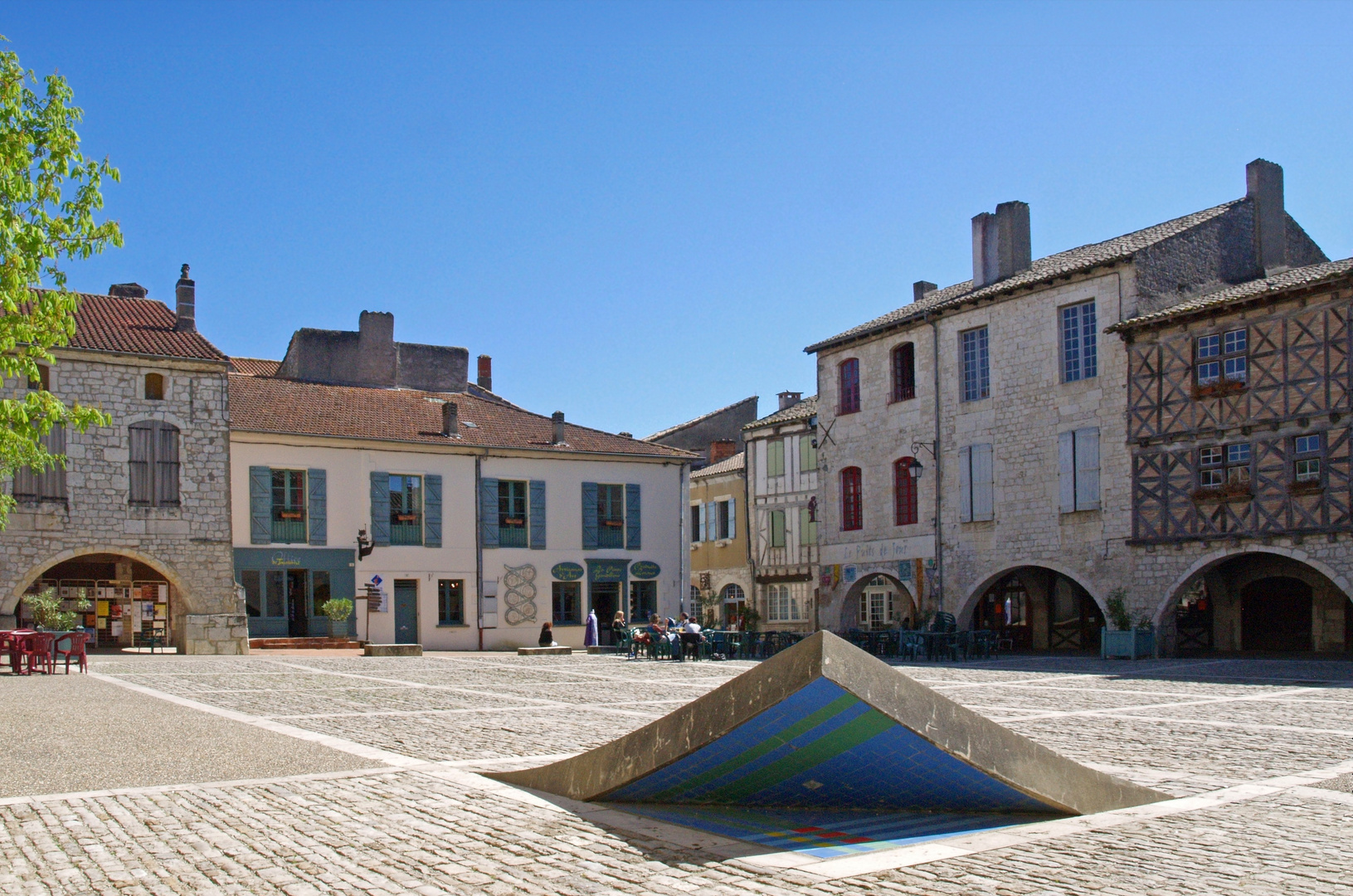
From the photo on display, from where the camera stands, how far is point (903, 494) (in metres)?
28.3

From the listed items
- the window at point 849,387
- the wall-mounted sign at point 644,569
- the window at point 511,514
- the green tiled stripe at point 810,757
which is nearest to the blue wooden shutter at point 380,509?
the window at point 511,514

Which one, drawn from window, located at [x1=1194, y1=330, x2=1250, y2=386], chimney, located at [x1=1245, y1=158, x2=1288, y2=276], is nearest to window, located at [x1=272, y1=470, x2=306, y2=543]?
window, located at [x1=1194, y1=330, x2=1250, y2=386]

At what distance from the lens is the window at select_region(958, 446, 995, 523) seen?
2605cm

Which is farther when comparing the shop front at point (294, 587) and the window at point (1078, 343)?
the shop front at point (294, 587)

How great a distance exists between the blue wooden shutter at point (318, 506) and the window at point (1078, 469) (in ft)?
53.9

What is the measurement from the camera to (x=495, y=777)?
269 inches

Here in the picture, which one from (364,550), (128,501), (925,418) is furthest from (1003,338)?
(128,501)

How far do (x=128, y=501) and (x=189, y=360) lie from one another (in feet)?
10.3

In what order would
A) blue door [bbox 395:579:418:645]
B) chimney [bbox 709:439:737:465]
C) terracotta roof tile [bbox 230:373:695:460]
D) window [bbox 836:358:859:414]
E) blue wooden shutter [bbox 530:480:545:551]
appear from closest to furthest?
terracotta roof tile [bbox 230:373:695:460], blue door [bbox 395:579:418:645], window [bbox 836:358:859:414], blue wooden shutter [bbox 530:480:545:551], chimney [bbox 709:439:737:465]

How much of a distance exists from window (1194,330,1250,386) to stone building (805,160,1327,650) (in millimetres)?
1521

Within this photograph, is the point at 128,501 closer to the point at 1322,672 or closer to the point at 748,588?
A: the point at 748,588

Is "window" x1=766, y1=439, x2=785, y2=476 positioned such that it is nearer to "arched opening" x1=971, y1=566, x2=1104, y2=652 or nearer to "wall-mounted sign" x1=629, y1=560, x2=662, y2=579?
"wall-mounted sign" x1=629, y1=560, x2=662, y2=579

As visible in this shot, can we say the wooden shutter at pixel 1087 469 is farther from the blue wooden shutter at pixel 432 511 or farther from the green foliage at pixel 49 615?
the green foliage at pixel 49 615

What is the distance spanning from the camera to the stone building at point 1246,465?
2019cm
